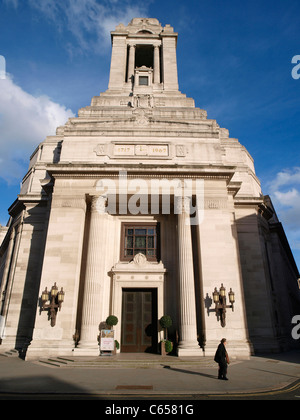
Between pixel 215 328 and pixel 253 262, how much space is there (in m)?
8.53

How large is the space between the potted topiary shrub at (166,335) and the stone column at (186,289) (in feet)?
2.22

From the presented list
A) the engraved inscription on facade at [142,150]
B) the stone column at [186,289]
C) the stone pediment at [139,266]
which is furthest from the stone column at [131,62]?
the stone pediment at [139,266]

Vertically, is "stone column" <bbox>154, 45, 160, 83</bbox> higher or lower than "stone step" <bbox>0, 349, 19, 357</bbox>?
higher

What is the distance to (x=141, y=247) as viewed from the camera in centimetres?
2170

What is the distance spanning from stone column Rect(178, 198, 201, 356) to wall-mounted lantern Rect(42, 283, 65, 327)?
24.5 feet

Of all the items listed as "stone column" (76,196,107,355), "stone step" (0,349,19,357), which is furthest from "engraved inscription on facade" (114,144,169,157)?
"stone step" (0,349,19,357)

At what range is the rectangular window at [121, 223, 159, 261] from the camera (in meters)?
21.5

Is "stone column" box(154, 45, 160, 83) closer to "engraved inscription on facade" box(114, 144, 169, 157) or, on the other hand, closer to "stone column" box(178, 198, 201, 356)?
"engraved inscription on facade" box(114, 144, 169, 157)

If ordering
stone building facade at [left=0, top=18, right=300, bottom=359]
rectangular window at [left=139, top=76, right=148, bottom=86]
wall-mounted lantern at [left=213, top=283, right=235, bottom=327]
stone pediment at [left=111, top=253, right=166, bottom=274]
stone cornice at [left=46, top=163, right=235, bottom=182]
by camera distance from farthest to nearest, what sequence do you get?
1. rectangular window at [left=139, top=76, right=148, bottom=86]
2. stone cornice at [left=46, top=163, right=235, bottom=182]
3. stone pediment at [left=111, top=253, right=166, bottom=274]
4. stone building facade at [left=0, top=18, right=300, bottom=359]
5. wall-mounted lantern at [left=213, top=283, right=235, bottom=327]

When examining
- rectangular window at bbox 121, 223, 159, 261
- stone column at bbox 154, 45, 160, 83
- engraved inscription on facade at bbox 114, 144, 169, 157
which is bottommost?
rectangular window at bbox 121, 223, 159, 261
